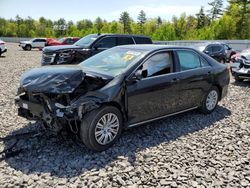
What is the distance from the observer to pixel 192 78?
19.8ft

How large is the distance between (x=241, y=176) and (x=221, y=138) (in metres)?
1.35

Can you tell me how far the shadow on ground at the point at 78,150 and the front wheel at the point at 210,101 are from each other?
1.91ft

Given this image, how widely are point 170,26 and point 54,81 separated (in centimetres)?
4639

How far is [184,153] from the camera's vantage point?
15.1ft

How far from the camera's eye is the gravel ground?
3.77m

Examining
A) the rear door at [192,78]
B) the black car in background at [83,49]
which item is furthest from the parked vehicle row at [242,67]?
the rear door at [192,78]

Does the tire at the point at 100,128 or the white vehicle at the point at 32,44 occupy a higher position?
the white vehicle at the point at 32,44

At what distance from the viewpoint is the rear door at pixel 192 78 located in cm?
585

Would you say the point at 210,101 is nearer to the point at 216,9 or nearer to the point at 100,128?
the point at 100,128

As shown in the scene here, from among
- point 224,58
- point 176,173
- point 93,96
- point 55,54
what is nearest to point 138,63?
point 93,96

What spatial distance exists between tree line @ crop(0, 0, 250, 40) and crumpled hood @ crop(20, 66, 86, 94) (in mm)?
41138

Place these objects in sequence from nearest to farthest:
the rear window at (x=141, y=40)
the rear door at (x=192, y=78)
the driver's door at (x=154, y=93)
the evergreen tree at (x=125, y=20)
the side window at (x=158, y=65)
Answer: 1. the driver's door at (x=154, y=93)
2. the side window at (x=158, y=65)
3. the rear door at (x=192, y=78)
4. the rear window at (x=141, y=40)
5. the evergreen tree at (x=125, y=20)

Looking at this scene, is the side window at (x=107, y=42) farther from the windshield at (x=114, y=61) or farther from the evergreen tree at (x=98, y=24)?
the evergreen tree at (x=98, y=24)

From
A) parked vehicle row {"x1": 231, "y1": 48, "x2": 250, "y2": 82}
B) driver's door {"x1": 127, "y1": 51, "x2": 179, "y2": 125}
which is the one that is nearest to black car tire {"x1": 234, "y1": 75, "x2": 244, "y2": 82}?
parked vehicle row {"x1": 231, "y1": 48, "x2": 250, "y2": 82}
